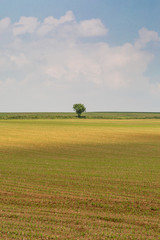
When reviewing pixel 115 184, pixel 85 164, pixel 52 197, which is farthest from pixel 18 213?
pixel 85 164

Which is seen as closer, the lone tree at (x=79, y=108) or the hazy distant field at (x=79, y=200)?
the hazy distant field at (x=79, y=200)

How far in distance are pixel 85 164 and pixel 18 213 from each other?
10.9 meters

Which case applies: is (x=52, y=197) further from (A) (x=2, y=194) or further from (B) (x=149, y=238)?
(B) (x=149, y=238)

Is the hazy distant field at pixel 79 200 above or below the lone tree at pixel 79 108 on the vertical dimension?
below

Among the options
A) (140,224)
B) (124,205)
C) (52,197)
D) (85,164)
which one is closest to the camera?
(140,224)

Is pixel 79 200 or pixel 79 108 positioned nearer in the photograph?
pixel 79 200

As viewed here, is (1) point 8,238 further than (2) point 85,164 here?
No

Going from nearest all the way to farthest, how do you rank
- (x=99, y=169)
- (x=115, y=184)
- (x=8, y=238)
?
1. (x=8, y=238)
2. (x=115, y=184)
3. (x=99, y=169)

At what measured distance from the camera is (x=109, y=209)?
37.8 feet

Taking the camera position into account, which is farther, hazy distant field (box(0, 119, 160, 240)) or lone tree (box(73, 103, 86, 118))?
lone tree (box(73, 103, 86, 118))

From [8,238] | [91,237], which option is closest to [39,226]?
[8,238]

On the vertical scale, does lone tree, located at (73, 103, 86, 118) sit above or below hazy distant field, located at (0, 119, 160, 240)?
above

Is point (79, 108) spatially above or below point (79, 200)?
above

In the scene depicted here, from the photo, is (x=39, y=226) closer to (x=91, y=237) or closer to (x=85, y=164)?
(x=91, y=237)
